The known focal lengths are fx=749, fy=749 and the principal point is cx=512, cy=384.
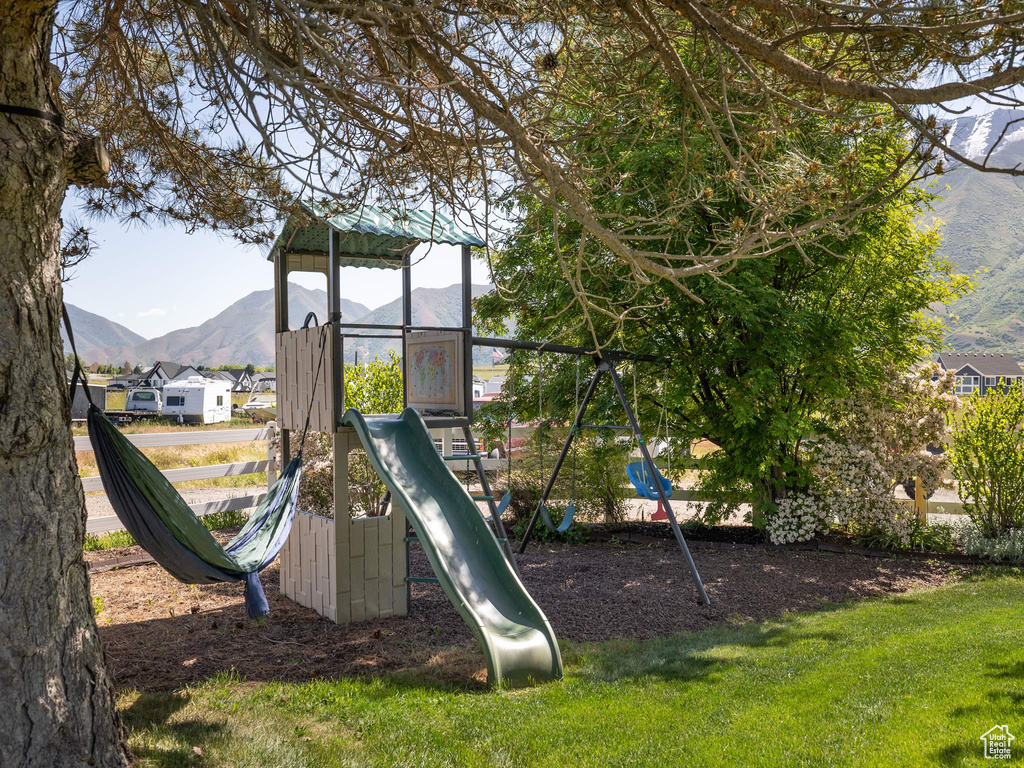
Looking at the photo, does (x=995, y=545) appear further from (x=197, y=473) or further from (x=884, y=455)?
(x=197, y=473)

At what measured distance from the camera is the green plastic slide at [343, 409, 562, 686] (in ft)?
14.6

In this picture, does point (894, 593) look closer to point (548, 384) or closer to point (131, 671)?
point (548, 384)

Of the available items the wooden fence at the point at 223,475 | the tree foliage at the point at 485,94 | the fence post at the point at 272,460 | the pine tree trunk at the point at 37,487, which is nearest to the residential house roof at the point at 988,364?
the wooden fence at the point at 223,475

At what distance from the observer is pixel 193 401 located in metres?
33.0

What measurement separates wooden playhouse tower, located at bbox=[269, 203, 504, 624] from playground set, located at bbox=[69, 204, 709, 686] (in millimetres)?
12

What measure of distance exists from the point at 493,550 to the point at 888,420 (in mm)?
6564

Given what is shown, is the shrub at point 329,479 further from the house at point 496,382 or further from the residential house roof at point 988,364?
the residential house roof at point 988,364

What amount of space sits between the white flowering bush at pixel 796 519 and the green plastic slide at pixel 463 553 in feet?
16.0

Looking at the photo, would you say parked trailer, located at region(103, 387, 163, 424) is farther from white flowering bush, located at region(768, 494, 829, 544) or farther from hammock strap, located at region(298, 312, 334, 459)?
white flowering bush, located at region(768, 494, 829, 544)

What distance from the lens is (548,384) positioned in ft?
33.7

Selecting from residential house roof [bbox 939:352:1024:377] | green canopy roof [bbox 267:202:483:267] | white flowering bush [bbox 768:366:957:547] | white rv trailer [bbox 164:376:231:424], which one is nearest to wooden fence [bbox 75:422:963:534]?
white flowering bush [bbox 768:366:957:547]

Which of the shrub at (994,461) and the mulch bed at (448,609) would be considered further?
the shrub at (994,461)

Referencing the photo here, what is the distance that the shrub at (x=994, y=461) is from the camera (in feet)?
28.8

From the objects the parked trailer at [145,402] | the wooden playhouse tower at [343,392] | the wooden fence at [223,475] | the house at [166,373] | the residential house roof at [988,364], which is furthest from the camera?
the residential house roof at [988,364]
